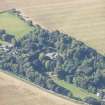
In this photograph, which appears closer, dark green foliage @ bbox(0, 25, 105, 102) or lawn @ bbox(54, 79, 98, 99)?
lawn @ bbox(54, 79, 98, 99)

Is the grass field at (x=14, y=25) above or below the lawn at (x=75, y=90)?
above

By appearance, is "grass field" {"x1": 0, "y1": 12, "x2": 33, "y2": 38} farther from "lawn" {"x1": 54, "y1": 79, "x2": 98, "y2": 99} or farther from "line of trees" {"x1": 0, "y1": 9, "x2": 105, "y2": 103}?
"lawn" {"x1": 54, "y1": 79, "x2": 98, "y2": 99}

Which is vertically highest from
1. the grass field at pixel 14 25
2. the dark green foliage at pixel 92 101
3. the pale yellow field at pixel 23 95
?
the grass field at pixel 14 25

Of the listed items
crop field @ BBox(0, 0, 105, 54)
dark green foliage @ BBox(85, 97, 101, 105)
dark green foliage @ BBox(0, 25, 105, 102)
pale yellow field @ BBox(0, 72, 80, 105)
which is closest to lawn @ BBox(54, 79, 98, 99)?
dark green foliage @ BBox(0, 25, 105, 102)

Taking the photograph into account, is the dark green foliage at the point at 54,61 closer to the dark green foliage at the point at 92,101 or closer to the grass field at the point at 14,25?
the grass field at the point at 14,25

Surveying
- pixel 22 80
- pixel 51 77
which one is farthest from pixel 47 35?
pixel 22 80

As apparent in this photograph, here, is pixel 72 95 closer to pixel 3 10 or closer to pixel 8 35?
pixel 8 35

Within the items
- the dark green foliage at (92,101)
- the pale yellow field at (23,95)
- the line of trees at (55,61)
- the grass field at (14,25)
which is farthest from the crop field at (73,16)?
the pale yellow field at (23,95)
